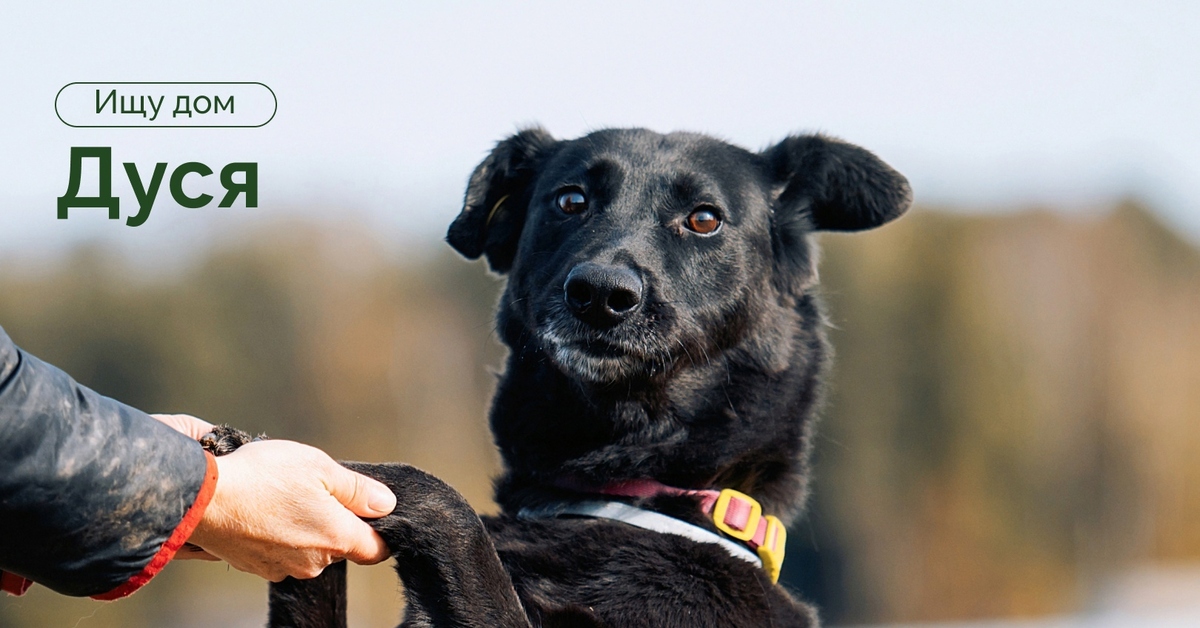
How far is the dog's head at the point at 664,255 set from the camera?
347 cm

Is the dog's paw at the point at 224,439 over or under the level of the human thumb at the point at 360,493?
over

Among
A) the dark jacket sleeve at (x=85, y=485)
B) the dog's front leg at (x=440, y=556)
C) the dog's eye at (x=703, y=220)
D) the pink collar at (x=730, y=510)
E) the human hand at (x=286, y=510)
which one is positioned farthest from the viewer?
the dog's eye at (x=703, y=220)

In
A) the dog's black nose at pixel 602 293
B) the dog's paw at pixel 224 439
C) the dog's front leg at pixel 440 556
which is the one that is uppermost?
the dog's black nose at pixel 602 293

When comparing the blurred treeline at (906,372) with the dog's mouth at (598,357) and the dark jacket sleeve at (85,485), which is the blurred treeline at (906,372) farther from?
the dark jacket sleeve at (85,485)

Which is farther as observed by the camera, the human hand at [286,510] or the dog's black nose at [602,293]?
the dog's black nose at [602,293]

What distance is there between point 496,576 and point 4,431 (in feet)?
3.95

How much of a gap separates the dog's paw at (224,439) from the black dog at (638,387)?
30cm

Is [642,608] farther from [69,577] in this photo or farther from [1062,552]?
[1062,552]

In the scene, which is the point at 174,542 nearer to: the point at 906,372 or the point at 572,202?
the point at 572,202

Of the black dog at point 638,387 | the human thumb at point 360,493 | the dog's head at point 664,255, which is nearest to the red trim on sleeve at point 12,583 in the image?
the black dog at point 638,387

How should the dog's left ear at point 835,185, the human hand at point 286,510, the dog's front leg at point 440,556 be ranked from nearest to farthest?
the human hand at point 286,510, the dog's front leg at point 440,556, the dog's left ear at point 835,185

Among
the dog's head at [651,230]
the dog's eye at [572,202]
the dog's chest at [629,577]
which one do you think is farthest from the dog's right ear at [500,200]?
the dog's chest at [629,577]

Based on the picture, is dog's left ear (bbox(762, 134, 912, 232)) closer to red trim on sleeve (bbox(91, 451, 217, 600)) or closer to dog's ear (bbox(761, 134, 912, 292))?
dog's ear (bbox(761, 134, 912, 292))

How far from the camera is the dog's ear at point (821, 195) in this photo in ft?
12.9
